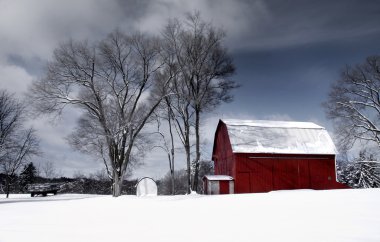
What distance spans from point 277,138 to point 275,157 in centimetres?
185

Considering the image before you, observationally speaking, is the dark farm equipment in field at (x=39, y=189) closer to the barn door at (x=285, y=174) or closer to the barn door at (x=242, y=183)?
the barn door at (x=242, y=183)

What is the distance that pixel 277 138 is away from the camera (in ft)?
88.2

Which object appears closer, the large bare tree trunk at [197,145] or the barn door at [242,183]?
the barn door at [242,183]

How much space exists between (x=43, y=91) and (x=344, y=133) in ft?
79.2

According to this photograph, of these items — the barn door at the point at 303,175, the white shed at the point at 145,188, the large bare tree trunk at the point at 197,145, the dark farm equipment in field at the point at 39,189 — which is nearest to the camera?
the white shed at the point at 145,188

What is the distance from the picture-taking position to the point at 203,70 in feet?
92.8

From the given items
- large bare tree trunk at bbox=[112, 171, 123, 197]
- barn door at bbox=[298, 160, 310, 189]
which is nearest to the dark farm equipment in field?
large bare tree trunk at bbox=[112, 171, 123, 197]

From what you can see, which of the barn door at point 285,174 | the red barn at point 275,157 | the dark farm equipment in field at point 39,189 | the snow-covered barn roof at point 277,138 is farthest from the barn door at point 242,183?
the dark farm equipment in field at point 39,189

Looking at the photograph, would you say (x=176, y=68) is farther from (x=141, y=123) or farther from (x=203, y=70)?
(x=141, y=123)

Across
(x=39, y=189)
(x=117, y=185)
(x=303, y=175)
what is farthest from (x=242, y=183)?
(x=39, y=189)

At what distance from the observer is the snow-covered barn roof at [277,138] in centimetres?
2586

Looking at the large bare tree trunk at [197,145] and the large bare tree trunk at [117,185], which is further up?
the large bare tree trunk at [197,145]

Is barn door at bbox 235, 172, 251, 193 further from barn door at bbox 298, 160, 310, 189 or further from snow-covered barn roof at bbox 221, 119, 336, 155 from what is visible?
barn door at bbox 298, 160, 310, 189

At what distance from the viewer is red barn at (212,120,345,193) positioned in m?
25.3
